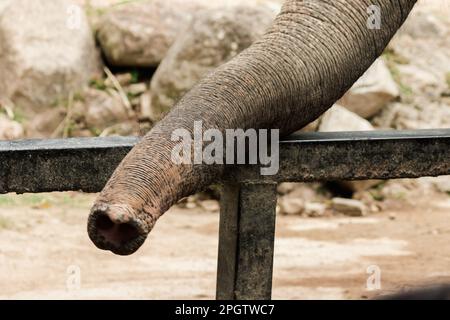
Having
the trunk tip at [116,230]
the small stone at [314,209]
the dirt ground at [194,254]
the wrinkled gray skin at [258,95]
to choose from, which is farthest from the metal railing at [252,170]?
the small stone at [314,209]

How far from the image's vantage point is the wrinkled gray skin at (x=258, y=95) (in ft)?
6.23

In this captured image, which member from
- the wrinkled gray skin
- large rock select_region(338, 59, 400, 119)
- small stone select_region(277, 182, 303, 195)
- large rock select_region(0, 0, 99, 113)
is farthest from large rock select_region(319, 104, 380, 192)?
the wrinkled gray skin

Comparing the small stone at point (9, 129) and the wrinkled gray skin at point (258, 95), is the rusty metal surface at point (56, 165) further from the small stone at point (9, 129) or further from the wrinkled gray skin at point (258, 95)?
the small stone at point (9, 129)

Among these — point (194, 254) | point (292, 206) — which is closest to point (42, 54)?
point (292, 206)

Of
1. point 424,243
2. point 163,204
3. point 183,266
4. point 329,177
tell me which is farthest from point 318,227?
point 163,204

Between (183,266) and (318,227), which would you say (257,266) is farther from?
(318,227)

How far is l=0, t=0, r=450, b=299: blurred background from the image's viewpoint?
5395 millimetres

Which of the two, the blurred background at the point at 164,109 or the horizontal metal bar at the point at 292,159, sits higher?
the blurred background at the point at 164,109

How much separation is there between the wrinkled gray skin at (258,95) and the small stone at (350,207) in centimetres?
411

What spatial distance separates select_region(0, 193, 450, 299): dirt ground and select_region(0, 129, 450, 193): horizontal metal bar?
2013 millimetres

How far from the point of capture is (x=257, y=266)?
8.87 feet

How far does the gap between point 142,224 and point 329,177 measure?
3.16 feet

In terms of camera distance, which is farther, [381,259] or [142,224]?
[381,259]

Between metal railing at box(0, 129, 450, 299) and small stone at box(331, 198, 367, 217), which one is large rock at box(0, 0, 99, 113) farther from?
metal railing at box(0, 129, 450, 299)
